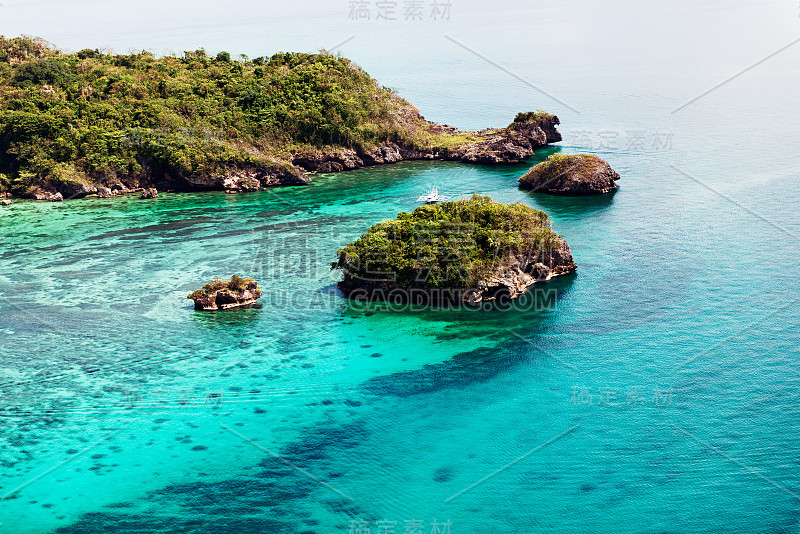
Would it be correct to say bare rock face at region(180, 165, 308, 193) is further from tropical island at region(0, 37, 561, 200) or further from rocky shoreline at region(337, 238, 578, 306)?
rocky shoreline at region(337, 238, 578, 306)

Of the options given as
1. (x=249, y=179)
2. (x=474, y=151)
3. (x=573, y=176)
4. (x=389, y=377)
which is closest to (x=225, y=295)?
(x=389, y=377)

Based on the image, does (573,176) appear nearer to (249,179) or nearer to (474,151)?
(474,151)

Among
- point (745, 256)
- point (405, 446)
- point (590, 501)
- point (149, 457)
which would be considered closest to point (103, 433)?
point (149, 457)

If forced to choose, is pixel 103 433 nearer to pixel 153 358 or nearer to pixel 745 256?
pixel 153 358

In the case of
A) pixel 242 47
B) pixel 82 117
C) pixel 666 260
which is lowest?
pixel 666 260

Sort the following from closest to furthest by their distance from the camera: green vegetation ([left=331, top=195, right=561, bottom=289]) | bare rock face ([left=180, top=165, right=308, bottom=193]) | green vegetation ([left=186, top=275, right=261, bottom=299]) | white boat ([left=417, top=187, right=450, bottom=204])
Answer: green vegetation ([left=331, top=195, right=561, bottom=289]) < green vegetation ([left=186, top=275, right=261, bottom=299]) < white boat ([left=417, top=187, right=450, bottom=204]) < bare rock face ([left=180, top=165, right=308, bottom=193])

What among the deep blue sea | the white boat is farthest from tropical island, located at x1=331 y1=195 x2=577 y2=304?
the white boat

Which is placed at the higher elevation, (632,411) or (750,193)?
(750,193)
